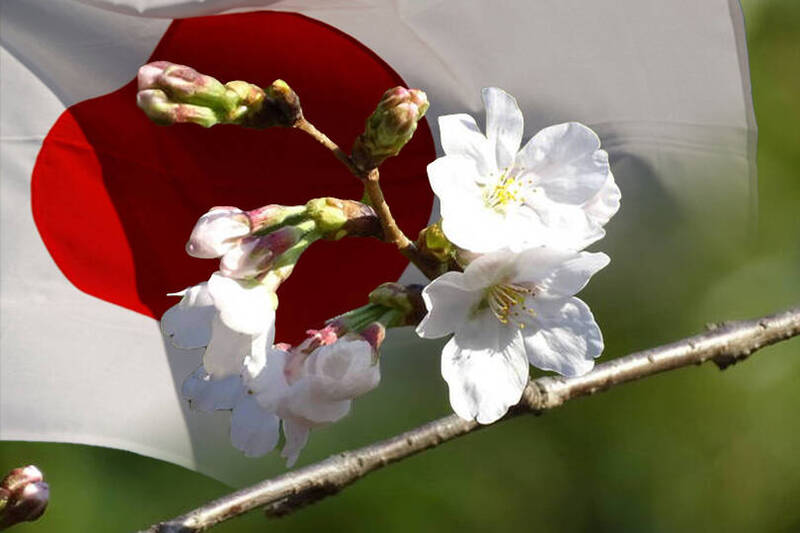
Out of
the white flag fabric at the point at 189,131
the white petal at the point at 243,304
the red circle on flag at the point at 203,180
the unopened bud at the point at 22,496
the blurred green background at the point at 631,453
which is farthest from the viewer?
the blurred green background at the point at 631,453

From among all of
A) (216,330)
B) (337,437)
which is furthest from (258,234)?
(337,437)

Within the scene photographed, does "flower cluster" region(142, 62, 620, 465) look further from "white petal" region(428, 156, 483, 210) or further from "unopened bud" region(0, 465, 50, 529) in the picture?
"unopened bud" region(0, 465, 50, 529)

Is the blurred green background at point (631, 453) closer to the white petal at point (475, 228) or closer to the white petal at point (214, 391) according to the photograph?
the white petal at point (214, 391)

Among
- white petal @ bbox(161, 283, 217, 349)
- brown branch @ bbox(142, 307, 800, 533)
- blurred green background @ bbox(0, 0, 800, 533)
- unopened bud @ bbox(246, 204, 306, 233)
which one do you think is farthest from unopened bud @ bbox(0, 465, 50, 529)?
blurred green background @ bbox(0, 0, 800, 533)

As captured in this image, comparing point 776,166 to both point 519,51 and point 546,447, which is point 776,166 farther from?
point 519,51

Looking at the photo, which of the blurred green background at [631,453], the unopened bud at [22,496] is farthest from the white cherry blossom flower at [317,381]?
the blurred green background at [631,453]

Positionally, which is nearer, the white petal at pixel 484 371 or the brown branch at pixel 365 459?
the white petal at pixel 484 371
